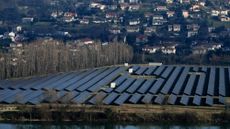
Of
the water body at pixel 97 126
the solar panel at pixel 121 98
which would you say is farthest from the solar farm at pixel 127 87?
the water body at pixel 97 126

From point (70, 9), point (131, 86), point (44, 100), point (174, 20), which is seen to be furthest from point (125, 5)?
point (44, 100)

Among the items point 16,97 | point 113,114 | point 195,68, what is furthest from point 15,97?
point 195,68

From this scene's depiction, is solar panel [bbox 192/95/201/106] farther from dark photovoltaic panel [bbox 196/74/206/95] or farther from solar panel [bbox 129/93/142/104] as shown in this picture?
solar panel [bbox 129/93/142/104]

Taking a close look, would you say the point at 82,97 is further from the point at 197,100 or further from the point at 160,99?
the point at 197,100

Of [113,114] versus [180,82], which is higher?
[113,114]

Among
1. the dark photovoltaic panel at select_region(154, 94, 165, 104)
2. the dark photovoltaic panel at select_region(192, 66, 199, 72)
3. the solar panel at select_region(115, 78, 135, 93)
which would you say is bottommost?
the dark photovoltaic panel at select_region(192, 66, 199, 72)

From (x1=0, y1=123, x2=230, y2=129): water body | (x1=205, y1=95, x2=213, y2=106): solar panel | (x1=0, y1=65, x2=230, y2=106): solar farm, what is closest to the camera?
(x1=0, y1=123, x2=230, y2=129): water body

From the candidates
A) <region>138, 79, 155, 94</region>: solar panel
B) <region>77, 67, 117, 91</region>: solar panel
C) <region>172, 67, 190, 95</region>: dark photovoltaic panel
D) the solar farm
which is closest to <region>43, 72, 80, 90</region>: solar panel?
the solar farm
